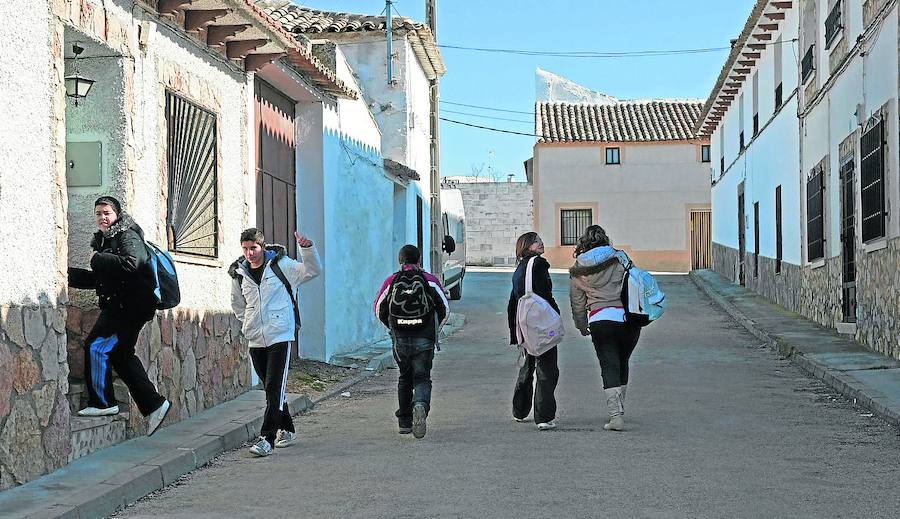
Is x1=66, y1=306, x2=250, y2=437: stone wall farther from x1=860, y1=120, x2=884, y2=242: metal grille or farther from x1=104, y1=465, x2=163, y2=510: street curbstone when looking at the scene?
x1=860, y1=120, x2=884, y2=242: metal grille

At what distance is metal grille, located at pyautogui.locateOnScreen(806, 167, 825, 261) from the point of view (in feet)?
60.5

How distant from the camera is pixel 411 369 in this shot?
9.61 metres

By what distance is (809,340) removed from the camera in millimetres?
16234

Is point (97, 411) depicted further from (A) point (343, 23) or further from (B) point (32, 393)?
(A) point (343, 23)

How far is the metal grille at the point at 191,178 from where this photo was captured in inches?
395

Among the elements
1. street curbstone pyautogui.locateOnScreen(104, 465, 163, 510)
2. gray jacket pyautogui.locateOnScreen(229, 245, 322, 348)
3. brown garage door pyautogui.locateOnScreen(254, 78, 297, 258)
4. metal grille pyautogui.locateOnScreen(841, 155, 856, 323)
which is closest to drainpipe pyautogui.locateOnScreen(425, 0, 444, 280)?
brown garage door pyautogui.locateOnScreen(254, 78, 297, 258)

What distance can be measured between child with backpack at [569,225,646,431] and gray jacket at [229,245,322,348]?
2363 mm

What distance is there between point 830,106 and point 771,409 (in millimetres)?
8151

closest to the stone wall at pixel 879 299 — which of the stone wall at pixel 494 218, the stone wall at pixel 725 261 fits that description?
the stone wall at pixel 725 261

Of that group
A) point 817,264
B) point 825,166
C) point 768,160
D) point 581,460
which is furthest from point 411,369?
point 768,160

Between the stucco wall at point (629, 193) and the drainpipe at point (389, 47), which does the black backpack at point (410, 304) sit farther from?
the stucco wall at point (629, 193)

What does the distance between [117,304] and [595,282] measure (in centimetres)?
393

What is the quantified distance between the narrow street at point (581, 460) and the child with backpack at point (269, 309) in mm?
351

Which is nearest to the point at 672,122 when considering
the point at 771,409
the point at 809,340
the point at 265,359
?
the point at 809,340
